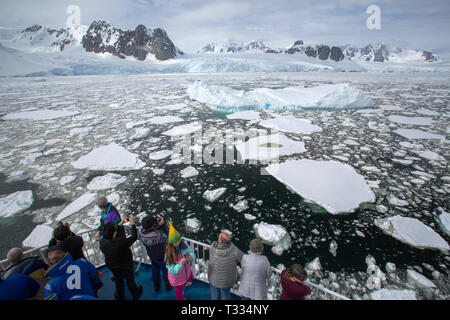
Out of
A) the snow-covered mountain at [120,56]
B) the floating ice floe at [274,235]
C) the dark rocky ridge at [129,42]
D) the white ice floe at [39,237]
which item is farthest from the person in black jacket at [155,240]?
the dark rocky ridge at [129,42]

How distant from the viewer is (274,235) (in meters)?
3.75

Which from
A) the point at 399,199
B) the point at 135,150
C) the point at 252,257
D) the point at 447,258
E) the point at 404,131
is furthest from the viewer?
the point at 404,131

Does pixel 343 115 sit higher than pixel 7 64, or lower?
lower

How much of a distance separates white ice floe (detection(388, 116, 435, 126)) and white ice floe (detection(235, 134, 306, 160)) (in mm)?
6455

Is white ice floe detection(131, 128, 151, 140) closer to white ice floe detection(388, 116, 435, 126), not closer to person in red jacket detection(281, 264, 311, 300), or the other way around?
person in red jacket detection(281, 264, 311, 300)

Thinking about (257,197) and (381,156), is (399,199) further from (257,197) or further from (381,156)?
(257,197)

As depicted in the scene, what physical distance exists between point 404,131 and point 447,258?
7447mm

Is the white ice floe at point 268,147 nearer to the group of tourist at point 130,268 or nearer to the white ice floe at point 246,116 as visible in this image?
the white ice floe at point 246,116

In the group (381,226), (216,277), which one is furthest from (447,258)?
(216,277)

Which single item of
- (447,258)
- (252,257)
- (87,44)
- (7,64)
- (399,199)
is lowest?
(447,258)

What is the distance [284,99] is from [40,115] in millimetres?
15218

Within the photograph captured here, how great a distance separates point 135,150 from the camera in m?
7.38

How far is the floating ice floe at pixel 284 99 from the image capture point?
13031 millimetres

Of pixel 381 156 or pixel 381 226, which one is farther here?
pixel 381 156
